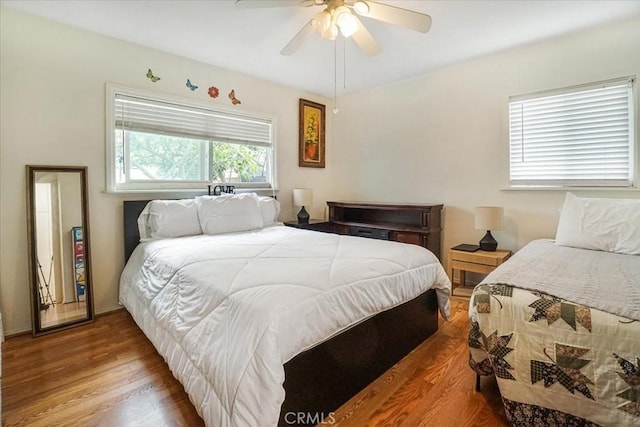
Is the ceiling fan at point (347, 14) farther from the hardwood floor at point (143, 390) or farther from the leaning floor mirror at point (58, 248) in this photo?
the hardwood floor at point (143, 390)

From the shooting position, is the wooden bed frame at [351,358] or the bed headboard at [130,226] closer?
the wooden bed frame at [351,358]

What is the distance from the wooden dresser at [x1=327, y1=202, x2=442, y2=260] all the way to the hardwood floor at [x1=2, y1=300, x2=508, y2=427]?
4.56 feet

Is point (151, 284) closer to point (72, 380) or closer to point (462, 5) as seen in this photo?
point (72, 380)

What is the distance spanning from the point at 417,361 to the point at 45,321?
2836 millimetres

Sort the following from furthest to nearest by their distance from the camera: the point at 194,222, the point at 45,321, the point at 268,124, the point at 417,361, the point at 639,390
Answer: the point at 268,124, the point at 194,222, the point at 45,321, the point at 417,361, the point at 639,390

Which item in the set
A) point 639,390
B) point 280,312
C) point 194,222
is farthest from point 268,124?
point 639,390

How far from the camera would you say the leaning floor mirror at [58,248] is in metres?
2.40

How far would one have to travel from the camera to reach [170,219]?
9.10 feet

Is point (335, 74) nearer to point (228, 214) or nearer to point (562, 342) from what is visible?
point (228, 214)

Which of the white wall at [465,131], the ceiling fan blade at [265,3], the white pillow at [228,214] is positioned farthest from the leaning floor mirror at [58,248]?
the white wall at [465,131]

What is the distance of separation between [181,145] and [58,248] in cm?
143

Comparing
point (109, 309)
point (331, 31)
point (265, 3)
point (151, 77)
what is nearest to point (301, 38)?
point (331, 31)

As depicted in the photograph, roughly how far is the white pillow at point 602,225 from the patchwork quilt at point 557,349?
28.7 inches

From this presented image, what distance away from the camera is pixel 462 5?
228 centimetres
